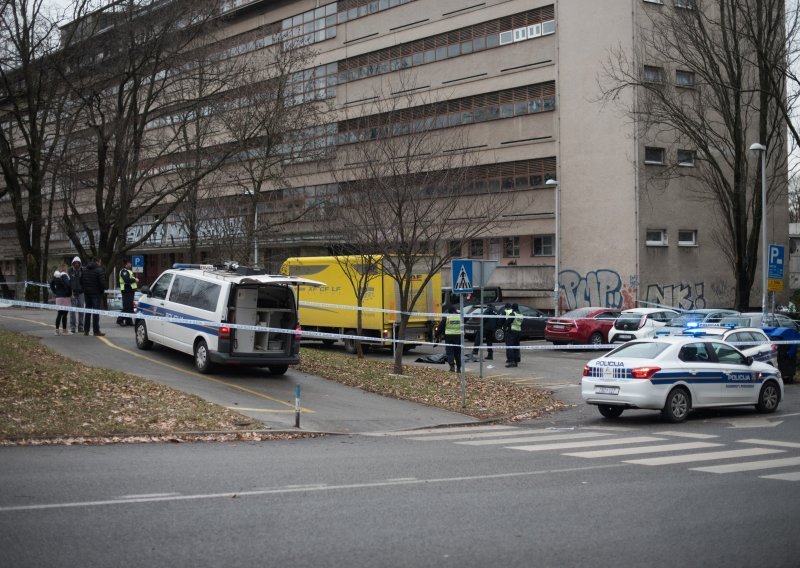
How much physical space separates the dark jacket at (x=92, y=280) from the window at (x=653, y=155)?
2666cm

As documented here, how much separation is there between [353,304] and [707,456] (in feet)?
61.2

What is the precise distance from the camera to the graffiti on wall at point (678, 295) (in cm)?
4125

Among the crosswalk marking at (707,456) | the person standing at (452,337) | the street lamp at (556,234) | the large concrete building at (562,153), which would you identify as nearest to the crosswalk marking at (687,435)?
the crosswalk marking at (707,456)

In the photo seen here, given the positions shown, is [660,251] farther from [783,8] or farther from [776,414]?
[776,414]

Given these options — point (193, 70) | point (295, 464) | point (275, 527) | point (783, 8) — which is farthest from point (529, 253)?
point (275, 527)

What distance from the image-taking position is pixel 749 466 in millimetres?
10820

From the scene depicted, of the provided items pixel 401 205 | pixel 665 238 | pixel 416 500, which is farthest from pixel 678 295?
pixel 416 500

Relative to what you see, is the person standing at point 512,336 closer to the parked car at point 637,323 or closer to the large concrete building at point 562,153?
the parked car at point 637,323

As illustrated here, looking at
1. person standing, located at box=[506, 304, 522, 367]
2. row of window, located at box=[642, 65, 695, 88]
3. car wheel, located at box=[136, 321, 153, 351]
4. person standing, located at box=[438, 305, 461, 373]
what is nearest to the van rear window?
car wheel, located at box=[136, 321, 153, 351]

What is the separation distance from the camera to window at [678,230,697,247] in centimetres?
4256

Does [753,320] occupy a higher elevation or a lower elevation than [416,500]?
higher

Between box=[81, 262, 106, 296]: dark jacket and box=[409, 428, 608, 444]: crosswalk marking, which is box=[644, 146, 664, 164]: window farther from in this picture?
box=[409, 428, 608, 444]: crosswalk marking

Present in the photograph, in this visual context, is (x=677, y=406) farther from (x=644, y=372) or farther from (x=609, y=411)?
(x=609, y=411)

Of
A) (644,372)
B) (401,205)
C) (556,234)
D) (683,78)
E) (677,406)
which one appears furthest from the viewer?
(683,78)
